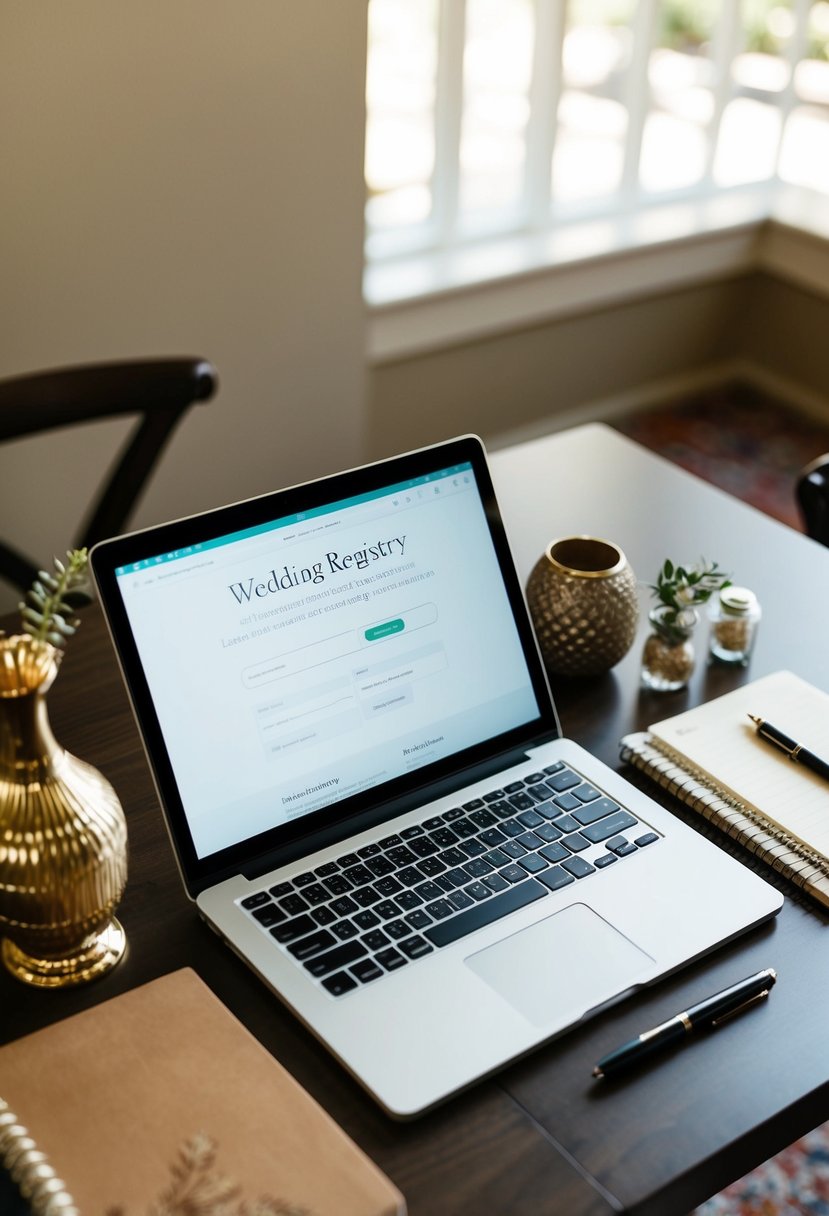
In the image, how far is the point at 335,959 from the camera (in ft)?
2.68

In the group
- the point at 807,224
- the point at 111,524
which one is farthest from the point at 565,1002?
the point at 807,224

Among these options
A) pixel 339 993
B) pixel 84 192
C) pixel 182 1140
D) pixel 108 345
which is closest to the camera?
pixel 182 1140

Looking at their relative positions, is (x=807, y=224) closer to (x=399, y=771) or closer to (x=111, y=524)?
(x=111, y=524)

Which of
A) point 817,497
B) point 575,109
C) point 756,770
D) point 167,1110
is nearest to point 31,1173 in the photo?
point 167,1110

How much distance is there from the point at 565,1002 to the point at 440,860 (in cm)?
14

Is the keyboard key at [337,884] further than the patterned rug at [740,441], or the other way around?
the patterned rug at [740,441]

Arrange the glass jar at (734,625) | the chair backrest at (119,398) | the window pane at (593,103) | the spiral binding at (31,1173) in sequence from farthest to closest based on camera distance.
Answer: the window pane at (593,103), the chair backrest at (119,398), the glass jar at (734,625), the spiral binding at (31,1173)

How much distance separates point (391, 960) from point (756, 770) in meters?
0.35

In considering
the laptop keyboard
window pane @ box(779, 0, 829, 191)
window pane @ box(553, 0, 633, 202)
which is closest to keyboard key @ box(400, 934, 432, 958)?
the laptop keyboard

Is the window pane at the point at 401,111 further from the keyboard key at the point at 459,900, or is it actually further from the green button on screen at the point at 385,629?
the keyboard key at the point at 459,900

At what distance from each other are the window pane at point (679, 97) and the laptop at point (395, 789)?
8.17 ft

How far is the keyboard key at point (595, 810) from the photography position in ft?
3.10

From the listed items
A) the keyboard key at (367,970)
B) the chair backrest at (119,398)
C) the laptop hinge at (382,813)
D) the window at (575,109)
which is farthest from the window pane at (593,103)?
the keyboard key at (367,970)

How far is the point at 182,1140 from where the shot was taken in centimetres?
70
